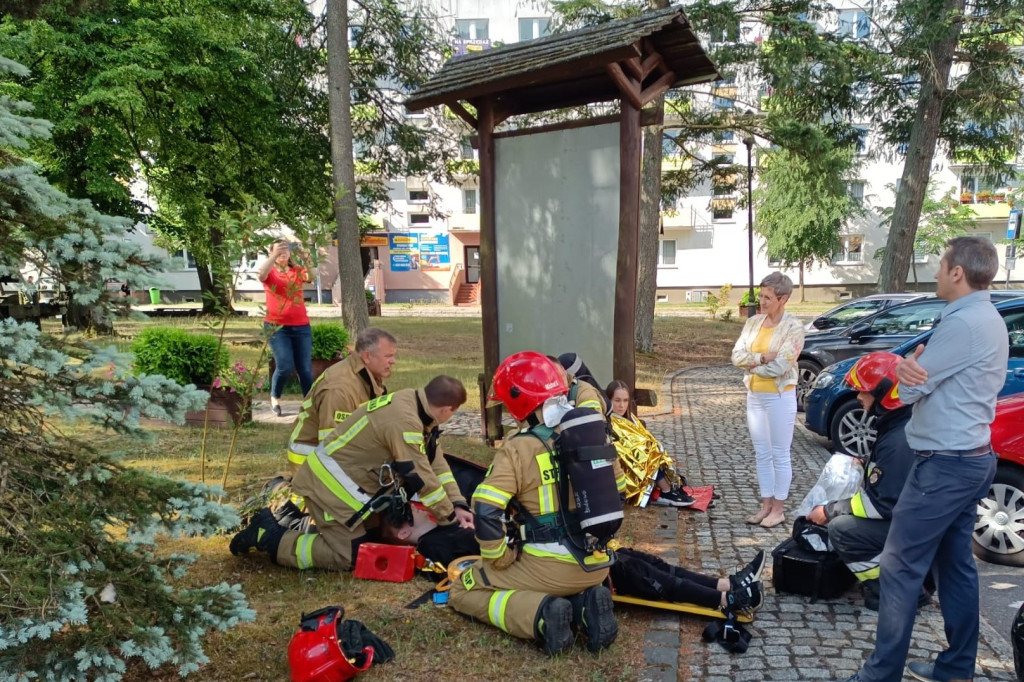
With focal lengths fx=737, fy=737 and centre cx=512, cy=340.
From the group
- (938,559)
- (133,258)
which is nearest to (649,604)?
(938,559)

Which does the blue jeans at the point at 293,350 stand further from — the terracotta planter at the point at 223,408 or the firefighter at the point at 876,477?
the firefighter at the point at 876,477

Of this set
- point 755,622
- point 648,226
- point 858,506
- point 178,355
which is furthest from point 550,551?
point 648,226

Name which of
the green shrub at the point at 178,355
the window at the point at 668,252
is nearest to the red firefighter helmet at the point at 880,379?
the green shrub at the point at 178,355

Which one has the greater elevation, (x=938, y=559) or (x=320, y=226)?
(x=320, y=226)

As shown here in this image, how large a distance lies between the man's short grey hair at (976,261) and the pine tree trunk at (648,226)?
1118 cm

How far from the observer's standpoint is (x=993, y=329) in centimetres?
309

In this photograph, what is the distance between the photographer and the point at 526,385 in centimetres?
359

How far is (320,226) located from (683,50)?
147 inches

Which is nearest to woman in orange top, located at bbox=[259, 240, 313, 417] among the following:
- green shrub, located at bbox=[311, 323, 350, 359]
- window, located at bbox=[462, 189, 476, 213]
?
green shrub, located at bbox=[311, 323, 350, 359]

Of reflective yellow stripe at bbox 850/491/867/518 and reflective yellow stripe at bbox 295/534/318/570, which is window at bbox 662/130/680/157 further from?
reflective yellow stripe at bbox 295/534/318/570

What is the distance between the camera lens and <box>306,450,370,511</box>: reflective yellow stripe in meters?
4.47

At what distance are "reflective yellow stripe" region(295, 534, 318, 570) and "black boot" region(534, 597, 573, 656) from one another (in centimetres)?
169

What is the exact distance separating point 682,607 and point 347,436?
216 cm

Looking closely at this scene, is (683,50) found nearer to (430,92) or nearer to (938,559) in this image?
(430,92)
